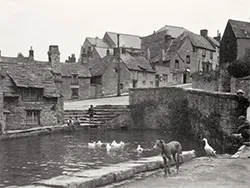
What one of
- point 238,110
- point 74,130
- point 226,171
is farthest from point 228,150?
point 74,130

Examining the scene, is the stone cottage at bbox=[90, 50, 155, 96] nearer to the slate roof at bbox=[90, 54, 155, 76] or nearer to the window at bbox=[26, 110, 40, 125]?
→ the slate roof at bbox=[90, 54, 155, 76]

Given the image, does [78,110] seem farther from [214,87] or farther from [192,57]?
[192,57]

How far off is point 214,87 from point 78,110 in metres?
13.2

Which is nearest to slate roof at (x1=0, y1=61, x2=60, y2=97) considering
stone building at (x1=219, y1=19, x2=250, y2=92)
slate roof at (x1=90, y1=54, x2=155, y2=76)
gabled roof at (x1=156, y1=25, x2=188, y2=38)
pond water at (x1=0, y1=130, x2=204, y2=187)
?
pond water at (x1=0, y1=130, x2=204, y2=187)

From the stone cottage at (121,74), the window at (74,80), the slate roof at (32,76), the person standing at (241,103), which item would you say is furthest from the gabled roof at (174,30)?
the person standing at (241,103)

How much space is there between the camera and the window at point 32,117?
33.7 m

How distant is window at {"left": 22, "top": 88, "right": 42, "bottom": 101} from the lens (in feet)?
112

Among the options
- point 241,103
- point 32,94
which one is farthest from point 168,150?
point 32,94

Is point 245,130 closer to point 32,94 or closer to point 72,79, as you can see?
point 32,94

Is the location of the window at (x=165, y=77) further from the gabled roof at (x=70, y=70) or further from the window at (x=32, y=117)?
the window at (x=32, y=117)

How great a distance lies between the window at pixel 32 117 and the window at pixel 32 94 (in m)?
1.12

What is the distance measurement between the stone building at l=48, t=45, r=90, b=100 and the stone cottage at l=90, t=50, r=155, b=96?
2034mm

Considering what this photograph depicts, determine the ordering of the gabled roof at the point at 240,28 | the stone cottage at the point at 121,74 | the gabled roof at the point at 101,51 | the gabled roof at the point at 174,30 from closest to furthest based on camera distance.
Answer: the gabled roof at the point at 240,28
the stone cottage at the point at 121,74
the gabled roof at the point at 101,51
the gabled roof at the point at 174,30

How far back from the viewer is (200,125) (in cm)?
2569
